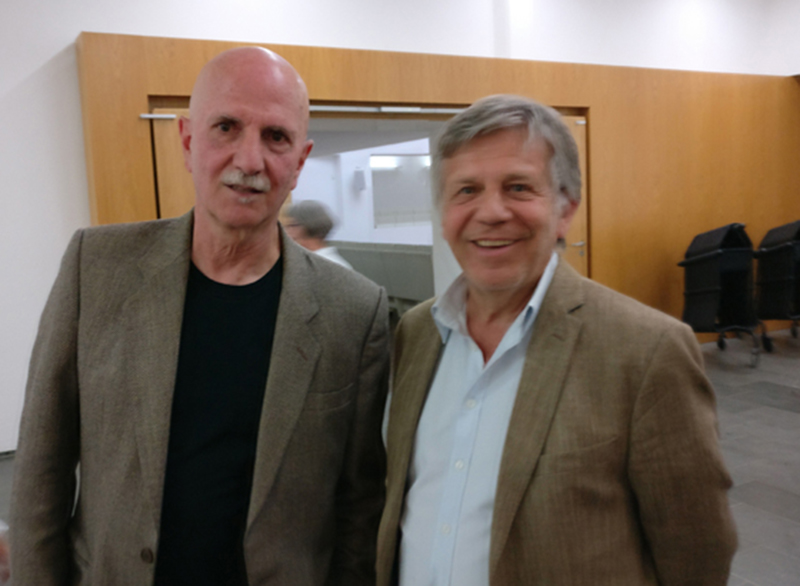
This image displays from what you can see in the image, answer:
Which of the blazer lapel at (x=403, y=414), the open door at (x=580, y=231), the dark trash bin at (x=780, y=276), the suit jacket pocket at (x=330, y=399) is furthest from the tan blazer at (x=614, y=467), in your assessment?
the dark trash bin at (x=780, y=276)

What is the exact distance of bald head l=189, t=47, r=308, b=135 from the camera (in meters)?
1.31

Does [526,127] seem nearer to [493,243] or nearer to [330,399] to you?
[493,243]

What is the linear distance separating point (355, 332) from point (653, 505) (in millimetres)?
688

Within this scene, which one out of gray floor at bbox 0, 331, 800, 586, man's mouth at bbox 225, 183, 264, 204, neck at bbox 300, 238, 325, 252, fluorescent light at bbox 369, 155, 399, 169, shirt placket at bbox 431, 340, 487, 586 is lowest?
gray floor at bbox 0, 331, 800, 586

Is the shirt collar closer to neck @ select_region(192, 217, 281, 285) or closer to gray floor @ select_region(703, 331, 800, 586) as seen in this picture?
neck @ select_region(192, 217, 281, 285)

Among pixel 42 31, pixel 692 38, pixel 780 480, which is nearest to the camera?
pixel 780 480

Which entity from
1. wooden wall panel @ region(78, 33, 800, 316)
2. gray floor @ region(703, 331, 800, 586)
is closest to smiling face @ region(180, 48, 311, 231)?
gray floor @ region(703, 331, 800, 586)

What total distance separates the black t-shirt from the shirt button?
58 mm

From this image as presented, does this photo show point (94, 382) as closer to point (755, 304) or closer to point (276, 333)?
point (276, 333)

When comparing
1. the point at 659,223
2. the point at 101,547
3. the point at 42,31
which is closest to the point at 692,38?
the point at 659,223

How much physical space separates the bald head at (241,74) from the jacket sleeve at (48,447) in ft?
1.50

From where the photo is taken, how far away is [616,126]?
667 centimetres

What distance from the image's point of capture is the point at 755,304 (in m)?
6.98

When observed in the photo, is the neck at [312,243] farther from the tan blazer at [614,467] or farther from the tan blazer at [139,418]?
the tan blazer at [614,467]
